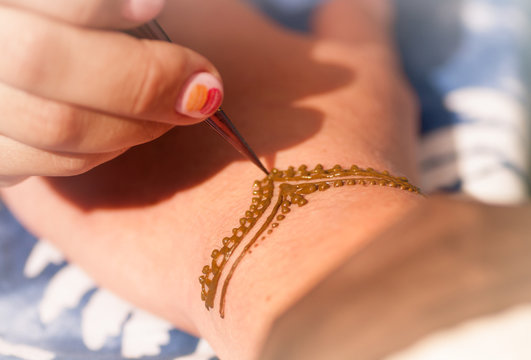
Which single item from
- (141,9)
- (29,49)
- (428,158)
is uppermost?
(428,158)

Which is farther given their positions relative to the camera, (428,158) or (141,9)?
(428,158)

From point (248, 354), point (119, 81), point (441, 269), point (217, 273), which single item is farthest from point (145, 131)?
point (441, 269)

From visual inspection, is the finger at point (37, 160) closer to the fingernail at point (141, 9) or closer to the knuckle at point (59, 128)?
the knuckle at point (59, 128)

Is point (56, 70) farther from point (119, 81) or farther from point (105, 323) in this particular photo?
point (105, 323)

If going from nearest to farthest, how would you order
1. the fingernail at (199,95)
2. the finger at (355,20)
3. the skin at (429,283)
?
the skin at (429,283) < the fingernail at (199,95) < the finger at (355,20)

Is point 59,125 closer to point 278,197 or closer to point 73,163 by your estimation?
point 73,163

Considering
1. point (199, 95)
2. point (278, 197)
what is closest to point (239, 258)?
point (278, 197)

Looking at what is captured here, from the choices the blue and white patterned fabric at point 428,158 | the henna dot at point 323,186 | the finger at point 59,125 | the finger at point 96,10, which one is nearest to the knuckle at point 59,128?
the finger at point 59,125
